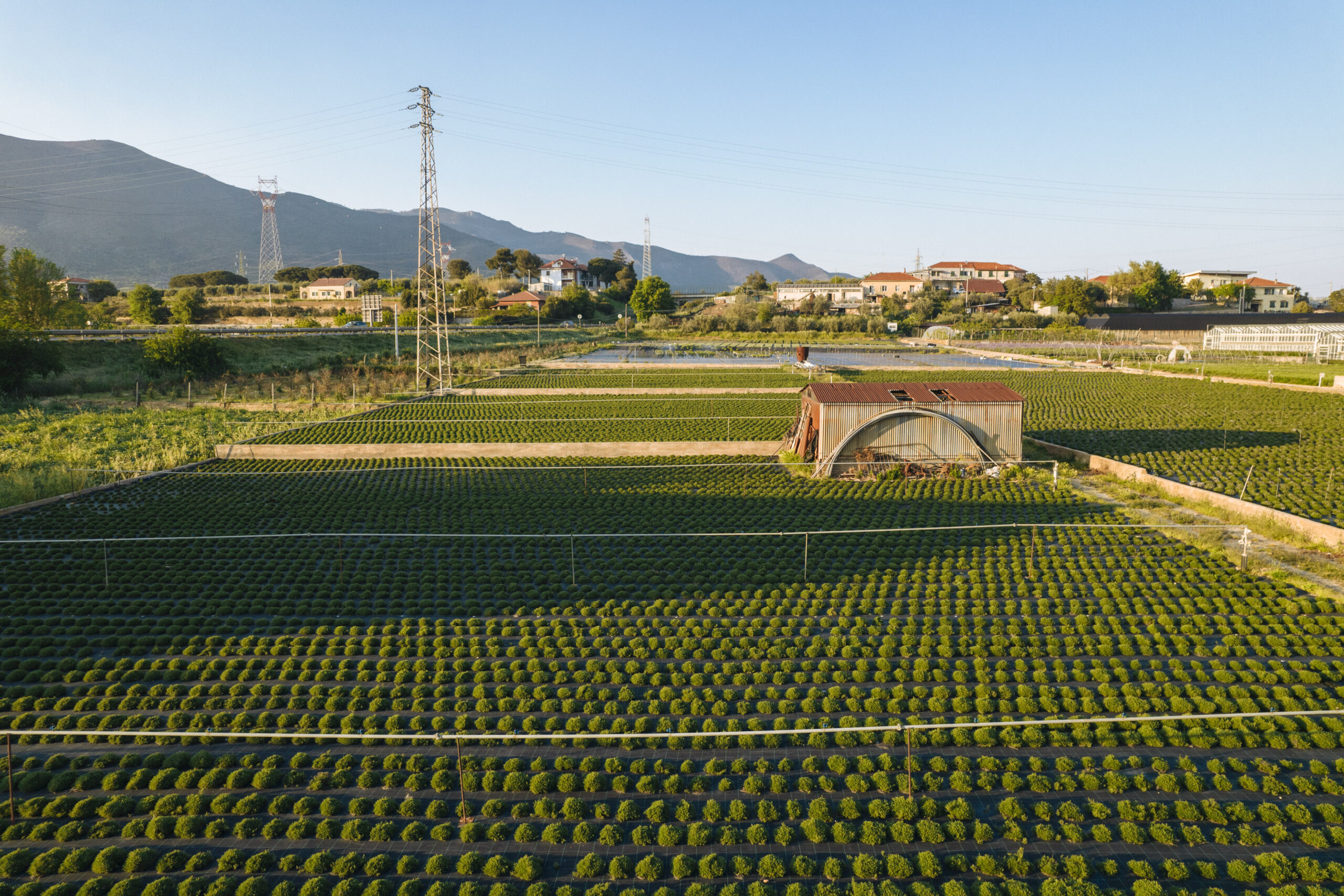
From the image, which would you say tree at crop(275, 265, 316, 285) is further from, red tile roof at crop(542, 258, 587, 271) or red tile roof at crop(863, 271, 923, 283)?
red tile roof at crop(863, 271, 923, 283)

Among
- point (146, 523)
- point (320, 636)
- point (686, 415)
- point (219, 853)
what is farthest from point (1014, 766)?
point (686, 415)

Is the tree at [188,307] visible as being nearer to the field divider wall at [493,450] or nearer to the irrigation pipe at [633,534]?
the field divider wall at [493,450]

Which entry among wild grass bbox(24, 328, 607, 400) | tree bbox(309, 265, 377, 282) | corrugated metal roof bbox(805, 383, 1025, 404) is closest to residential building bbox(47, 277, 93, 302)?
wild grass bbox(24, 328, 607, 400)

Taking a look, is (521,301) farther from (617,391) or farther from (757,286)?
(617,391)

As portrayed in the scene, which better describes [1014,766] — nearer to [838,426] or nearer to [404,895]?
[404,895]

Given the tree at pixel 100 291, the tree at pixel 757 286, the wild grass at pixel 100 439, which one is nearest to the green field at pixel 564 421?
the wild grass at pixel 100 439

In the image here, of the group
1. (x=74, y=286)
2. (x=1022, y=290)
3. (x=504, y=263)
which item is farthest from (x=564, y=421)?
(x=504, y=263)
